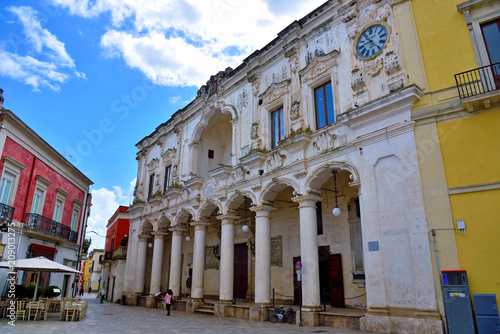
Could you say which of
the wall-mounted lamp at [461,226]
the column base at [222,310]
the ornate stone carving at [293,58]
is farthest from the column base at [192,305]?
the wall-mounted lamp at [461,226]

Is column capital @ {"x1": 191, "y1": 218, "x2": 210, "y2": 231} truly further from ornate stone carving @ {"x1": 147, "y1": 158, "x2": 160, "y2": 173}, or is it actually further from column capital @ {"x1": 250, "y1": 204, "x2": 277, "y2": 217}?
ornate stone carving @ {"x1": 147, "y1": 158, "x2": 160, "y2": 173}

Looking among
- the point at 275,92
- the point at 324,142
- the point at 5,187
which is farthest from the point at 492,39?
the point at 5,187

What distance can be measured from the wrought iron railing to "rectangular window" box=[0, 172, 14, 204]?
17545 mm

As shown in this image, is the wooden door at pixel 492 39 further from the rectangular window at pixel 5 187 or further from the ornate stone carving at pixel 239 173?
the rectangular window at pixel 5 187

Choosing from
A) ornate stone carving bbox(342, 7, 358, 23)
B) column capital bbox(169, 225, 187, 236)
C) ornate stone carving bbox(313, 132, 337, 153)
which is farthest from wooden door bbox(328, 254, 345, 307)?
ornate stone carving bbox(342, 7, 358, 23)

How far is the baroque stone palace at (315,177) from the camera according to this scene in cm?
943

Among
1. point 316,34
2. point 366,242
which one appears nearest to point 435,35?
point 316,34

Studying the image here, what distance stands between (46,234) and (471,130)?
18.8 meters

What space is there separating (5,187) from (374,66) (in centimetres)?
1598

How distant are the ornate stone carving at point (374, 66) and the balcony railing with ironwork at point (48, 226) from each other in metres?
16.3

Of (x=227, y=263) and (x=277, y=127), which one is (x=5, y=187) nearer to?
(x=227, y=263)

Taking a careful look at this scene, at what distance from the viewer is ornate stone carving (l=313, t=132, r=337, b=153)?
11688 millimetres

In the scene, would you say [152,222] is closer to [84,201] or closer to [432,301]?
[84,201]

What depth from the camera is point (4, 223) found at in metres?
14.6
